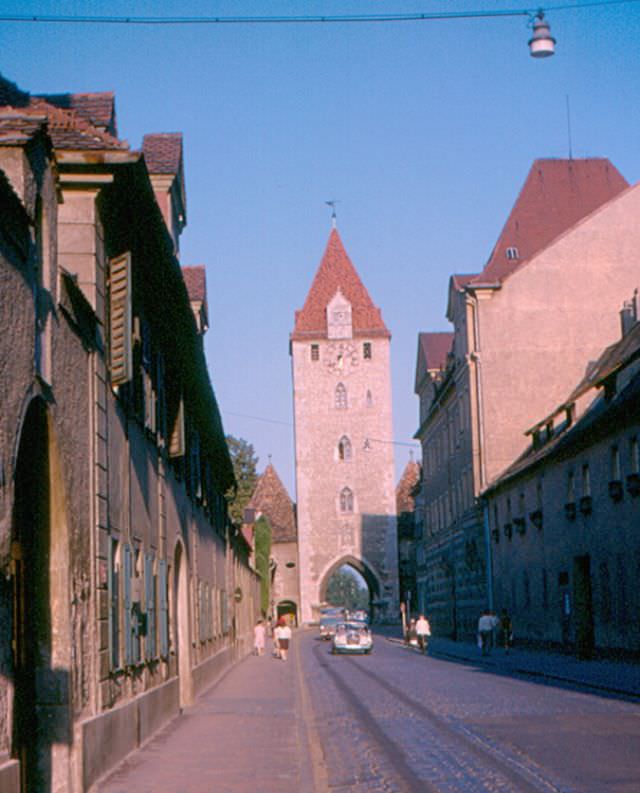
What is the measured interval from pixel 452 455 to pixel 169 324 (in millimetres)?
45448

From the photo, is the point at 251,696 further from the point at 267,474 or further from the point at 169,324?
the point at 267,474

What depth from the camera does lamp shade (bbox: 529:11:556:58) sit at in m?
20.1

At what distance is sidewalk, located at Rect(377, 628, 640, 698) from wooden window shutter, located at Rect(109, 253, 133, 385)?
42.1 ft

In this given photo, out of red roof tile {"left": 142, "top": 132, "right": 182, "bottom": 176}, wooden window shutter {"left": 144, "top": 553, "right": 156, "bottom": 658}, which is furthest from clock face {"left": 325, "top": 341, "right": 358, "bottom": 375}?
wooden window shutter {"left": 144, "top": 553, "right": 156, "bottom": 658}

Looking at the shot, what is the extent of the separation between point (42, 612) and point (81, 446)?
172 cm

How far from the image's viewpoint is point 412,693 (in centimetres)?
2755

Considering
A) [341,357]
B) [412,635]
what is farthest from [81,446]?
[341,357]

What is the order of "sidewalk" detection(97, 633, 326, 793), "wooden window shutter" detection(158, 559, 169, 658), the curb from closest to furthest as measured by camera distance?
"sidewalk" detection(97, 633, 326, 793) → "wooden window shutter" detection(158, 559, 169, 658) → the curb

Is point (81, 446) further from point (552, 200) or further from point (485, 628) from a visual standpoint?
point (552, 200)

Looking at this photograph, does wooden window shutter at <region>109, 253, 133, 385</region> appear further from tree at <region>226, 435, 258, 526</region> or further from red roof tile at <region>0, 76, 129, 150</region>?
tree at <region>226, 435, 258, 526</region>

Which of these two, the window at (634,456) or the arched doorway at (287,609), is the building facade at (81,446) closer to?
the window at (634,456)

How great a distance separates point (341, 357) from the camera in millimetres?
108438

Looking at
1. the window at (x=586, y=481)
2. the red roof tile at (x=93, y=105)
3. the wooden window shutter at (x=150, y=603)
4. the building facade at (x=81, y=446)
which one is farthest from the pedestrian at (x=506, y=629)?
the red roof tile at (x=93, y=105)

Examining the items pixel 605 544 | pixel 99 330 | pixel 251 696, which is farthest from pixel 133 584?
pixel 605 544
